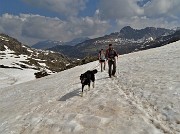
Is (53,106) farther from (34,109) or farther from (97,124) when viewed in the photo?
(97,124)

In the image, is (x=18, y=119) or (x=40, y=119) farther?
(x=18, y=119)

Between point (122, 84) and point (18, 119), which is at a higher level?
point (122, 84)

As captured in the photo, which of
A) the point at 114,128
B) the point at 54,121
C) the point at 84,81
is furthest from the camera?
the point at 84,81

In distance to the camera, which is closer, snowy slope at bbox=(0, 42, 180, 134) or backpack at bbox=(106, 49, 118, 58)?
snowy slope at bbox=(0, 42, 180, 134)

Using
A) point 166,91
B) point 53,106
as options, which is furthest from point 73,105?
point 166,91

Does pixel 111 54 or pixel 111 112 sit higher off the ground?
pixel 111 54

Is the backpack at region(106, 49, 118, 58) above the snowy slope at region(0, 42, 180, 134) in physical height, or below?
above

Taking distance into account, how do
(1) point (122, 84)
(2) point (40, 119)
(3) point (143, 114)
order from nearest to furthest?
(3) point (143, 114), (2) point (40, 119), (1) point (122, 84)

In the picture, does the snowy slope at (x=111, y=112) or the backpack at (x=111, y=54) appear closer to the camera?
the snowy slope at (x=111, y=112)

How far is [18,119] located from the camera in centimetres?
1770

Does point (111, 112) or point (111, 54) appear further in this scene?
point (111, 54)

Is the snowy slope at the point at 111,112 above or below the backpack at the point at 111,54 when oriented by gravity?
below

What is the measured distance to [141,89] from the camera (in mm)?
19078

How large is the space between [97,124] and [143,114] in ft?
7.90
